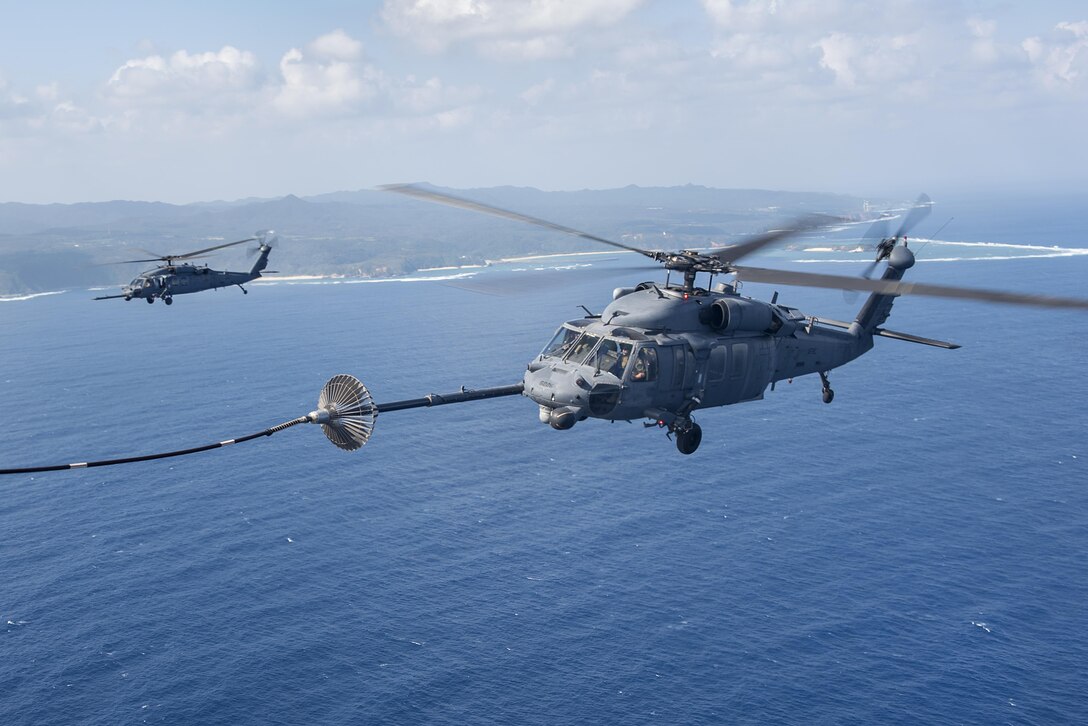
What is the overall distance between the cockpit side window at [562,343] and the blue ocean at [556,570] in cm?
5665

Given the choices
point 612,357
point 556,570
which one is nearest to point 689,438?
point 612,357

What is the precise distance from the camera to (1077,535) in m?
103

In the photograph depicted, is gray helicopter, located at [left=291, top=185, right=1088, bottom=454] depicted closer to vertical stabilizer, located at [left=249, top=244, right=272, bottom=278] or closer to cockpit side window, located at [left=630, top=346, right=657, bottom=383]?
cockpit side window, located at [left=630, top=346, right=657, bottom=383]

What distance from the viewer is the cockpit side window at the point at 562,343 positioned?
101 ft

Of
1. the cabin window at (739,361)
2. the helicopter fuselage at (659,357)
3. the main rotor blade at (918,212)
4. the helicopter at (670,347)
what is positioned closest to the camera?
the helicopter at (670,347)

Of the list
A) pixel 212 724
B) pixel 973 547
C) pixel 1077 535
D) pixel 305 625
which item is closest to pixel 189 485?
pixel 305 625

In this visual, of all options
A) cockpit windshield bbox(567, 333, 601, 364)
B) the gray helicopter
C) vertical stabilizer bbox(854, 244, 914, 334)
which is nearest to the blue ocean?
vertical stabilizer bbox(854, 244, 914, 334)

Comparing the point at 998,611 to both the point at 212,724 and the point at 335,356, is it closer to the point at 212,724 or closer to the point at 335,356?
the point at 212,724

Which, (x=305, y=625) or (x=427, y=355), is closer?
(x=305, y=625)

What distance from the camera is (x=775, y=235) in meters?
28.5

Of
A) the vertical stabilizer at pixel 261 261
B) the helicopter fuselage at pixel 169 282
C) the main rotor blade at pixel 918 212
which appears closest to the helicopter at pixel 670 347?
the main rotor blade at pixel 918 212

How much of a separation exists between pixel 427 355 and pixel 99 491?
7920 centimetres

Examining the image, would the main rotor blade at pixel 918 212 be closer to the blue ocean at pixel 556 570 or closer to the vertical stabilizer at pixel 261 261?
the blue ocean at pixel 556 570

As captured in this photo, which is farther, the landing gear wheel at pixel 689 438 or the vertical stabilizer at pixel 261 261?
the vertical stabilizer at pixel 261 261
